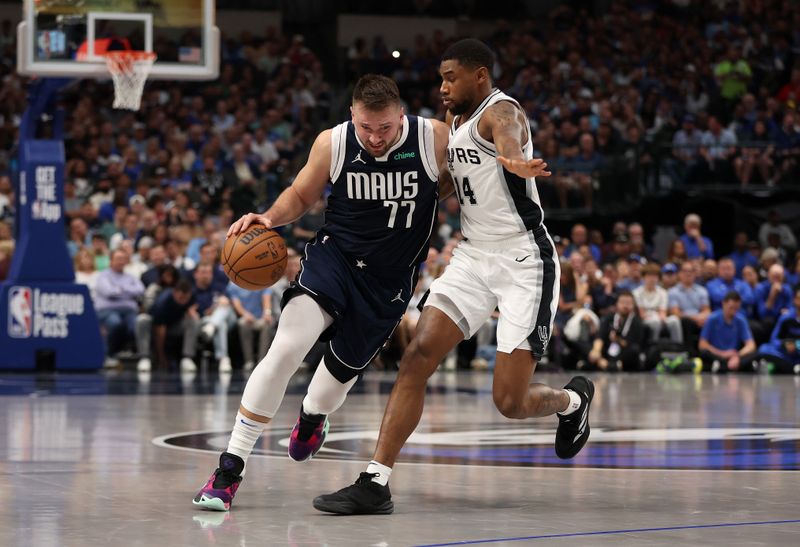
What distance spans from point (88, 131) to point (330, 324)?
16062 mm

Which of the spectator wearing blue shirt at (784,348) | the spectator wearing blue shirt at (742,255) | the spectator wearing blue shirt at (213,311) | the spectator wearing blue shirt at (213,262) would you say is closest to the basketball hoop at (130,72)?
the spectator wearing blue shirt at (213,262)

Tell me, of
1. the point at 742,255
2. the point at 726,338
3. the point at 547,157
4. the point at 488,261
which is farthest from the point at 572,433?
the point at 547,157

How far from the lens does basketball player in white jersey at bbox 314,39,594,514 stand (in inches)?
240

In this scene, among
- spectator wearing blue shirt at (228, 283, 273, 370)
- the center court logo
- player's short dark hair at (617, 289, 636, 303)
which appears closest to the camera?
the center court logo

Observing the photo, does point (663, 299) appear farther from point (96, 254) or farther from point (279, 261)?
point (279, 261)

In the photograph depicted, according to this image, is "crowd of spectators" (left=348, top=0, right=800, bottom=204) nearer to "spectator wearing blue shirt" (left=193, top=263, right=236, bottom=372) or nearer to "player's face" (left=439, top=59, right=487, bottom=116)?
"spectator wearing blue shirt" (left=193, top=263, right=236, bottom=372)

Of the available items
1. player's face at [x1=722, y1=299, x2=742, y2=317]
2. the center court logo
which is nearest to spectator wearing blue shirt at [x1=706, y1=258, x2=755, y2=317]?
player's face at [x1=722, y1=299, x2=742, y2=317]

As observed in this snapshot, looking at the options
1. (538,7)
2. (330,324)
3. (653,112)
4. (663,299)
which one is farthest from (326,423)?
(538,7)

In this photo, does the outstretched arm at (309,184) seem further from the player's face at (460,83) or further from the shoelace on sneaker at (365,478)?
the shoelace on sneaker at (365,478)

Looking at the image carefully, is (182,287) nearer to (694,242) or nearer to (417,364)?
(694,242)

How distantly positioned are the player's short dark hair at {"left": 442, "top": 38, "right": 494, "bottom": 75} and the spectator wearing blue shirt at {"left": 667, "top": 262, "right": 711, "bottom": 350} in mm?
12053

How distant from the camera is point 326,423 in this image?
258 inches

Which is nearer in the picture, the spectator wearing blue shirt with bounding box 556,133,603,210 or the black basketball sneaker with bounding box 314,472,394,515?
the black basketball sneaker with bounding box 314,472,394,515

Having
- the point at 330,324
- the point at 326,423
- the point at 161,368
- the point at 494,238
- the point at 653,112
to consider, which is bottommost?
the point at 161,368
